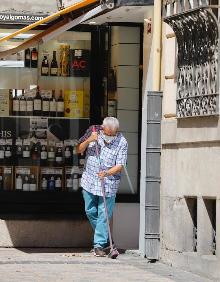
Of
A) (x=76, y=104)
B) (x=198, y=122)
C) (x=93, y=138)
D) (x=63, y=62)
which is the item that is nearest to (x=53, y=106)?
(x=76, y=104)

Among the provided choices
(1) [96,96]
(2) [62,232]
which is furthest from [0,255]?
(1) [96,96]

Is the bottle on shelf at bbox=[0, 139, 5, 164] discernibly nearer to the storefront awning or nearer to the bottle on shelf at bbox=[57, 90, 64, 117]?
the bottle on shelf at bbox=[57, 90, 64, 117]

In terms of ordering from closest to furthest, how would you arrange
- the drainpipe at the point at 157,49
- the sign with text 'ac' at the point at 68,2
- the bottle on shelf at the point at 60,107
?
the drainpipe at the point at 157,49
the sign with text 'ac' at the point at 68,2
the bottle on shelf at the point at 60,107

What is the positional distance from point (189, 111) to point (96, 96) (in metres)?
3.19

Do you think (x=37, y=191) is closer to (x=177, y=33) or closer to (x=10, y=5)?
(x=10, y=5)

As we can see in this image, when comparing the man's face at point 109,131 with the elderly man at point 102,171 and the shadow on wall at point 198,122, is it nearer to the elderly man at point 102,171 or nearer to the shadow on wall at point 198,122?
the elderly man at point 102,171

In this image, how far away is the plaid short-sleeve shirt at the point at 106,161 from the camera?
13.1 metres

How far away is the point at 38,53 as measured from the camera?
14.9 m


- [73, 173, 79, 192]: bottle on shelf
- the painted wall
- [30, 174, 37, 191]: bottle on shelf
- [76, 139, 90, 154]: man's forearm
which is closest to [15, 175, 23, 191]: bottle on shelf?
[30, 174, 37, 191]: bottle on shelf

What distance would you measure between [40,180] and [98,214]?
1.88 m

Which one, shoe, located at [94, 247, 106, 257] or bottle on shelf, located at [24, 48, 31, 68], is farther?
bottle on shelf, located at [24, 48, 31, 68]

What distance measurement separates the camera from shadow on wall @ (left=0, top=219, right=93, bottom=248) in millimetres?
14148

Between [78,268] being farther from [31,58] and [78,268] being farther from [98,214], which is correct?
[31,58]

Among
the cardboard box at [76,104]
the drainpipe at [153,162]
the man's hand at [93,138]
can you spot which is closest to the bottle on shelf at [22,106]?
the cardboard box at [76,104]
